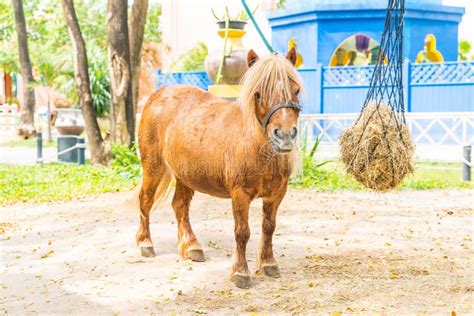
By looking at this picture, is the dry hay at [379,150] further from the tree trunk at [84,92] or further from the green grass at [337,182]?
the tree trunk at [84,92]

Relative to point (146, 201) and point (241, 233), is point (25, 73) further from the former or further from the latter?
point (241, 233)

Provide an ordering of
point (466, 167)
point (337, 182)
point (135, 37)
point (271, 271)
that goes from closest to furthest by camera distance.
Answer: point (271, 271), point (337, 182), point (466, 167), point (135, 37)

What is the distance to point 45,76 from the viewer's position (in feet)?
93.5

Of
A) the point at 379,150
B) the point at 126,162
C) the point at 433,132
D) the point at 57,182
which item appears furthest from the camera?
the point at 433,132

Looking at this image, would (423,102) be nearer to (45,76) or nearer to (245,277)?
(245,277)

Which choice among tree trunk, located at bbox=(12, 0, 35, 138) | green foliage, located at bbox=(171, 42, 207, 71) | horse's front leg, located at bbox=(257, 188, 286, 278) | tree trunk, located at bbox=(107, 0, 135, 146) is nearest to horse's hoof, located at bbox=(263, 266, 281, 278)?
horse's front leg, located at bbox=(257, 188, 286, 278)

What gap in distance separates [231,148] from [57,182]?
8.07 m

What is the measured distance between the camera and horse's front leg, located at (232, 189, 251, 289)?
535 centimetres

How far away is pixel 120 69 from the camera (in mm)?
14305

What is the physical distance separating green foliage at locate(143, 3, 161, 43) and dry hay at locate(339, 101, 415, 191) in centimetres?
3168

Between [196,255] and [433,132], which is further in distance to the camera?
[433,132]

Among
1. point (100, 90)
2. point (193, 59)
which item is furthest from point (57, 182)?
point (193, 59)

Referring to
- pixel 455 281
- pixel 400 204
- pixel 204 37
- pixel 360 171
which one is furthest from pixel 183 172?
pixel 204 37

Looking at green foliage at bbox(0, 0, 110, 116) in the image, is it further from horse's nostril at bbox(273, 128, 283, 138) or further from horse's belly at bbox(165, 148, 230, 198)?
horse's nostril at bbox(273, 128, 283, 138)
